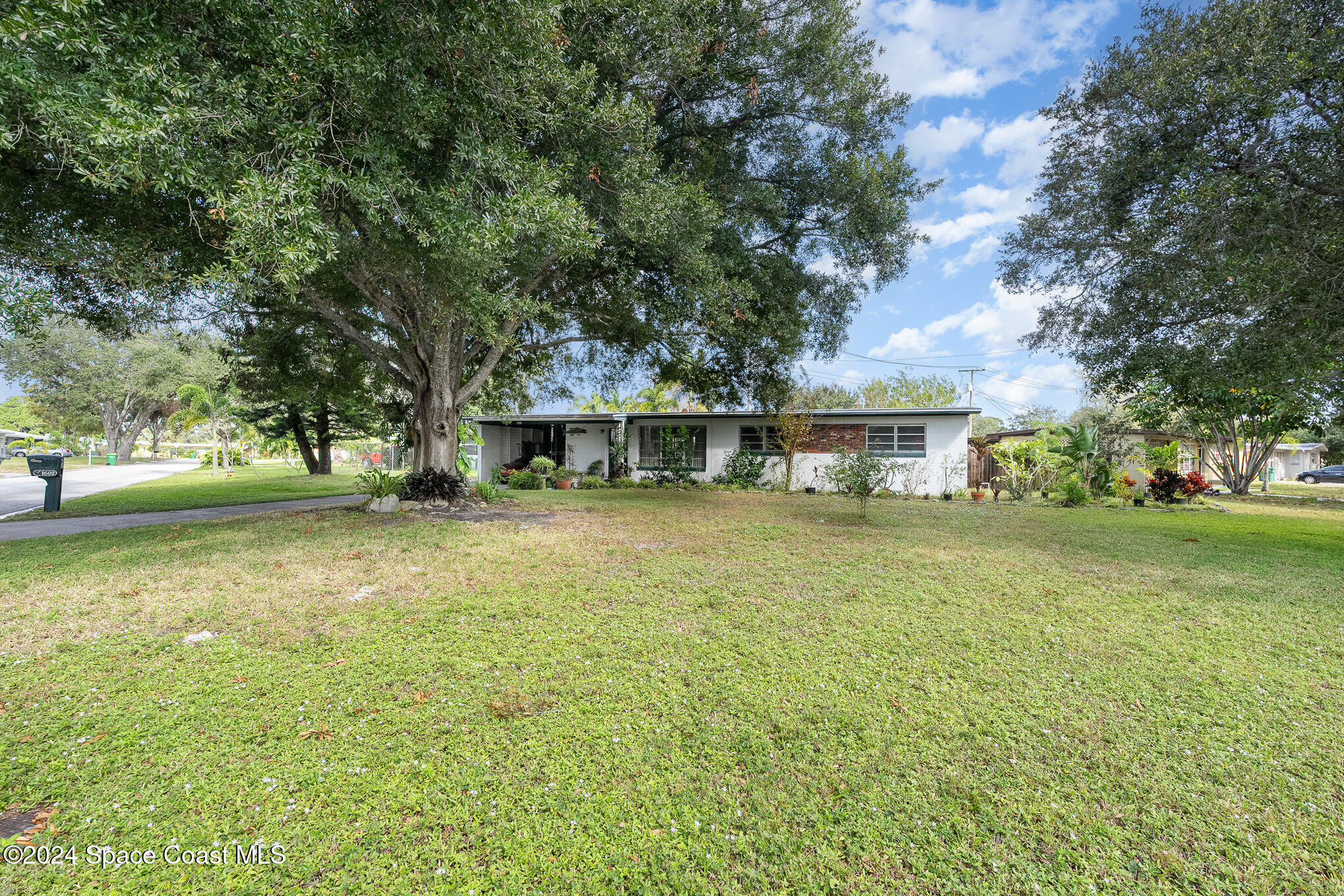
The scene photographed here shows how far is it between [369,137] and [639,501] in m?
9.52

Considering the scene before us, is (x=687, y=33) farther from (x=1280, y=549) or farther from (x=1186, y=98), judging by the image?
(x=1280, y=549)

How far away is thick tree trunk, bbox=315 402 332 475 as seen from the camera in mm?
19453

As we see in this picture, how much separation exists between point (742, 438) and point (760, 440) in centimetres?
63

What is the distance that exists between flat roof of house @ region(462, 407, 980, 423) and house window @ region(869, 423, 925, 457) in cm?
52

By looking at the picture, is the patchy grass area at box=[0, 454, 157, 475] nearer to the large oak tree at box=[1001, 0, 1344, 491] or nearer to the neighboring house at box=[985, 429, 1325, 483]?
the large oak tree at box=[1001, 0, 1344, 491]

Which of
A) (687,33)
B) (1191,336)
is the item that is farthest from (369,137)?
(1191,336)

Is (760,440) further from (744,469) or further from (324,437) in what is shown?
(324,437)

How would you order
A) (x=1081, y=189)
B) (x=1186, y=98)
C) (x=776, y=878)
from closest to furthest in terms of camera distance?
(x=776, y=878) < (x=1186, y=98) < (x=1081, y=189)

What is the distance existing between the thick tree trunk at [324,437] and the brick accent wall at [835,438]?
16900 mm

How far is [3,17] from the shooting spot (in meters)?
3.94

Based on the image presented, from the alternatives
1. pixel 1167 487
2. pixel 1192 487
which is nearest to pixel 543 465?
pixel 1167 487

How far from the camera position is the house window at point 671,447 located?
61.1 ft

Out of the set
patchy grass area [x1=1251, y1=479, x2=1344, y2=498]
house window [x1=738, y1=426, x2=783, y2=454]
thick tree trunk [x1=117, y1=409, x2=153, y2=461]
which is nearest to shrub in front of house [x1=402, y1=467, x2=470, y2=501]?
house window [x1=738, y1=426, x2=783, y2=454]

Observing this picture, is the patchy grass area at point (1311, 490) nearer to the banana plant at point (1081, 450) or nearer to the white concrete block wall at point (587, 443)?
the banana plant at point (1081, 450)
